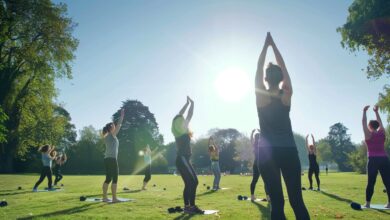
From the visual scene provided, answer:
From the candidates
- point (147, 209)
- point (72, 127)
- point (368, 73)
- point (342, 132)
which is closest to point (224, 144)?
point (72, 127)

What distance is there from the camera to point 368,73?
97.0ft

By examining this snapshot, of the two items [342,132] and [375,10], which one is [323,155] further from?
[375,10]

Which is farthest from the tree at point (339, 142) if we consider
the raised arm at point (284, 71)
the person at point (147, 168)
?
the raised arm at point (284, 71)

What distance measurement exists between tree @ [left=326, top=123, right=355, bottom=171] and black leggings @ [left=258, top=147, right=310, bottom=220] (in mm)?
141992

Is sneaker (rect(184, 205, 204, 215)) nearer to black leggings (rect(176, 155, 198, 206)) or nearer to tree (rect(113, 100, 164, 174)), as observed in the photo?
black leggings (rect(176, 155, 198, 206))

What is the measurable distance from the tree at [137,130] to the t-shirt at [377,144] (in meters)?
79.1

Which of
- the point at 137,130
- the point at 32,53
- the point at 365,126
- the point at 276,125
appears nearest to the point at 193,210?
the point at 365,126

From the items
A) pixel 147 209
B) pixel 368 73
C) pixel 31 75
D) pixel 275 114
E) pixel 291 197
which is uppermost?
pixel 31 75

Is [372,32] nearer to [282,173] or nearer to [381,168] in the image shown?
[381,168]

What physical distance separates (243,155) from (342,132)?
7080 centimetres

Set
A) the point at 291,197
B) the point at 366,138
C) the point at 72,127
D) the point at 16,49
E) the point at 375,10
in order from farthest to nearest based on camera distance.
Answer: the point at 72,127, the point at 16,49, the point at 375,10, the point at 366,138, the point at 291,197

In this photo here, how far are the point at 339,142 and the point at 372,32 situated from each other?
129082mm

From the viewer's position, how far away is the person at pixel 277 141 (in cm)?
475

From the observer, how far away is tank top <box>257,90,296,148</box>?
489cm
